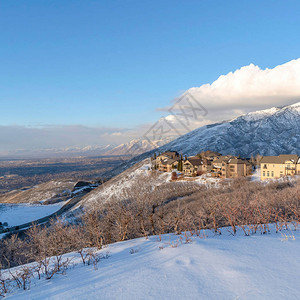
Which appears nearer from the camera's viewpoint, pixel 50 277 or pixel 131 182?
pixel 50 277

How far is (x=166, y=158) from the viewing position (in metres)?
67.5

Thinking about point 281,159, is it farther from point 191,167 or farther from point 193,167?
point 191,167

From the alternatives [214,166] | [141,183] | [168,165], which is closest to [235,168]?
[214,166]

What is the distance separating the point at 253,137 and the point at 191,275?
161146 millimetres

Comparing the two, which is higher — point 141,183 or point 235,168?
point 235,168

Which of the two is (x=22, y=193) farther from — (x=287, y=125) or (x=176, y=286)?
(x=287, y=125)

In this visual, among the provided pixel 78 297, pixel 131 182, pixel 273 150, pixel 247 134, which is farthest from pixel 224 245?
pixel 247 134

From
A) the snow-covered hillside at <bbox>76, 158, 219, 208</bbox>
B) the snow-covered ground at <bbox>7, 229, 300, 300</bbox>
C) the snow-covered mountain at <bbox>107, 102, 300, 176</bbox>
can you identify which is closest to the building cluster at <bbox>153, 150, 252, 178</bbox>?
the snow-covered hillside at <bbox>76, 158, 219, 208</bbox>

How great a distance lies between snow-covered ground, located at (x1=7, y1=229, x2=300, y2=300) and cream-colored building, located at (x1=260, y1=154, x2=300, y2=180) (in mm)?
41590

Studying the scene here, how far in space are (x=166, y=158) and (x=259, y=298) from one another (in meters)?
64.1

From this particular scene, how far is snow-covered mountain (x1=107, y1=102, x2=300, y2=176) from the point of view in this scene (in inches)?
4968

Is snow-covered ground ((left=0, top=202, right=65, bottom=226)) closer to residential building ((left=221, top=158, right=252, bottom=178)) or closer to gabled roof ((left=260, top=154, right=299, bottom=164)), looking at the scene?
residential building ((left=221, top=158, right=252, bottom=178))

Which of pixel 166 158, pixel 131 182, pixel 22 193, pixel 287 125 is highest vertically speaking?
pixel 287 125

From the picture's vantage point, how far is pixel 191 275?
4.46 m
